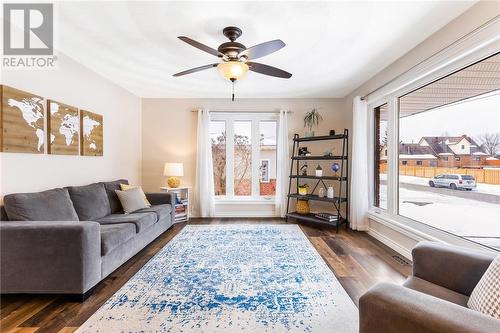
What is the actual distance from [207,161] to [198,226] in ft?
4.42

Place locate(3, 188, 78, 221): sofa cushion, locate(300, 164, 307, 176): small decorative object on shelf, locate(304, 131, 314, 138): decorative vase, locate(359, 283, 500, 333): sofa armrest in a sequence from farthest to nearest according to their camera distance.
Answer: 1. locate(300, 164, 307, 176): small decorative object on shelf
2. locate(304, 131, 314, 138): decorative vase
3. locate(3, 188, 78, 221): sofa cushion
4. locate(359, 283, 500, 333): sofa armrest

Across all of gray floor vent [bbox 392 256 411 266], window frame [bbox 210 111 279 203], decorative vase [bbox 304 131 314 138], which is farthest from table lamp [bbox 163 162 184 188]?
gray floor vent [bbox 392 256 411 266]

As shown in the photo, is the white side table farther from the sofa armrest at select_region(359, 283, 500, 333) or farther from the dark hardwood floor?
the sofa armrest at select_region(359, 283, 500, 333)

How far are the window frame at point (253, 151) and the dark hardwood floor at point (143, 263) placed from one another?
1486mm

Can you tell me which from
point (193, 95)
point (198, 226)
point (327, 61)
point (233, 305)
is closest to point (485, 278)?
point (233, 305)

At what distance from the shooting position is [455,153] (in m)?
2.63

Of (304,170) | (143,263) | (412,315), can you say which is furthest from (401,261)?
(143,263)

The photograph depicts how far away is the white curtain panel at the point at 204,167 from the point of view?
5.20 metres

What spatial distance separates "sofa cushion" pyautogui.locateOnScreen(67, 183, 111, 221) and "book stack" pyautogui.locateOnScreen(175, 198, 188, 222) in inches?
56.1

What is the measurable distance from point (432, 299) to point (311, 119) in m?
4.47

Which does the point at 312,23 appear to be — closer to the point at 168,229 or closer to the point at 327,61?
the point at 327,61

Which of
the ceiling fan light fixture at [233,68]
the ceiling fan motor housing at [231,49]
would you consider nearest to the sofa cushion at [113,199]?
the ceiling fan light fixture at [233,68]

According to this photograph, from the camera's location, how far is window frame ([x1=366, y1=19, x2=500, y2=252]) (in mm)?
2156

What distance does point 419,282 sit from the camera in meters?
1.56
